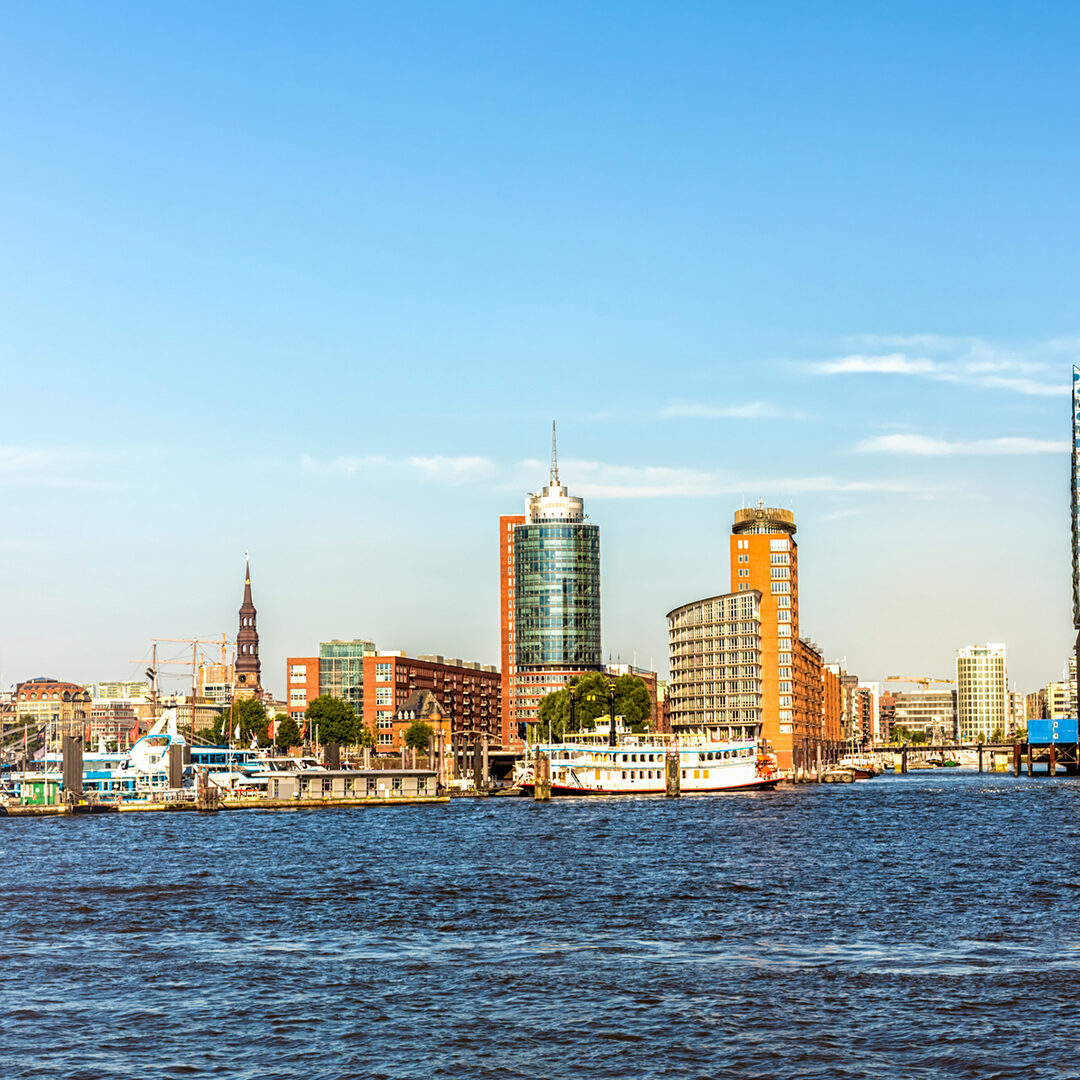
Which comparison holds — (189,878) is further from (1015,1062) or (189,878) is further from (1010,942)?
(1015,1062)

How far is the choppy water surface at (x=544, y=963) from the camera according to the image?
137ft

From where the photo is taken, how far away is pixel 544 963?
183ft

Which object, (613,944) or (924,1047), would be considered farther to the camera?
(613,944)

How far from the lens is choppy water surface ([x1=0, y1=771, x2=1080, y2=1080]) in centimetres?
4175

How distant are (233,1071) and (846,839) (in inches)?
3512

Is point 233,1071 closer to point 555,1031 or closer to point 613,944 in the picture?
point 555,1031

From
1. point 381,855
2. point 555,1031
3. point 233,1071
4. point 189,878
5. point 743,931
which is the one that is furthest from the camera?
point 381,855

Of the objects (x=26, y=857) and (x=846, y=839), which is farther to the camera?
(x=846, y=839)

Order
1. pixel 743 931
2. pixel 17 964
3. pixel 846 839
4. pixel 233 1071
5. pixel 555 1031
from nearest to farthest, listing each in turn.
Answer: pixel 233 1071 < pixel 555 1031 < pixel 17 964 < pixel 743 931 < pixel 846 839

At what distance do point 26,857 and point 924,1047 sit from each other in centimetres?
8500

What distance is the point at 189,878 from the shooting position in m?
89.8

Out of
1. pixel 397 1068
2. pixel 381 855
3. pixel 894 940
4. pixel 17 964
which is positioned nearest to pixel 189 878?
pixel 381 855

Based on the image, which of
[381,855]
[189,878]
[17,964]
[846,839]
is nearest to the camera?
[17,964]

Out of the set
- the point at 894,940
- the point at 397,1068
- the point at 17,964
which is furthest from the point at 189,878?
the point at 397,1068
